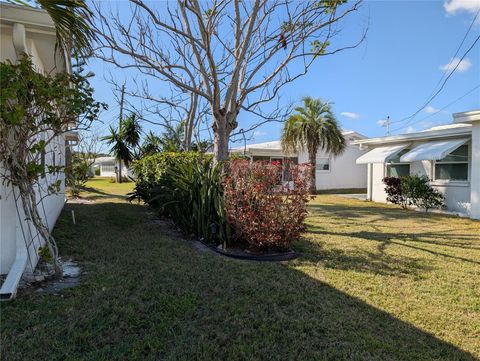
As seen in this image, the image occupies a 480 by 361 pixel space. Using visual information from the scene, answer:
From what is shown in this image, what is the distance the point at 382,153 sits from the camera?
18.4 m

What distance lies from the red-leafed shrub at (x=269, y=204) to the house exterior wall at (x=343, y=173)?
21.3 m

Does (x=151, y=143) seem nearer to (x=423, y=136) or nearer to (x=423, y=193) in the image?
(x=423, y=136)

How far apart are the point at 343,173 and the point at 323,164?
2.13 metres

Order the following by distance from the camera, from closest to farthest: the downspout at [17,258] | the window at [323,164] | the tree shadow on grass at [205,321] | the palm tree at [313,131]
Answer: the tree shadow on grass at [205,321]
the downspout at [17,258]
the palm tree at [313,131]
the window at [323,164]

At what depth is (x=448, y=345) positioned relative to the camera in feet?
12.0

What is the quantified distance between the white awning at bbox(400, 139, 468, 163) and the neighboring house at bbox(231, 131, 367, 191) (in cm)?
A: 1080

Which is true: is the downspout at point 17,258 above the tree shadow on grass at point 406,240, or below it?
above

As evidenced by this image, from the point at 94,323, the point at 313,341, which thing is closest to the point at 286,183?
the point at 313,341

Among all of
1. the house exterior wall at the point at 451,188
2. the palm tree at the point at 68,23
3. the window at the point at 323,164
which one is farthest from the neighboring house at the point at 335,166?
the palm tree at the point at 68,23

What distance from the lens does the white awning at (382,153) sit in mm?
17703

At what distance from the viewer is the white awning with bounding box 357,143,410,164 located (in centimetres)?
1770

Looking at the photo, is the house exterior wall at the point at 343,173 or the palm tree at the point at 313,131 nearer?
the palm tree at the point at 313,131

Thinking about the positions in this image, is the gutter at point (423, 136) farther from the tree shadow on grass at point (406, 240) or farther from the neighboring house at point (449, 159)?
the tree shadow on grass at point (406, 240)

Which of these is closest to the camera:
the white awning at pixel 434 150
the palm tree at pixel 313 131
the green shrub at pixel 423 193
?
the white awning at pixel 434 150
